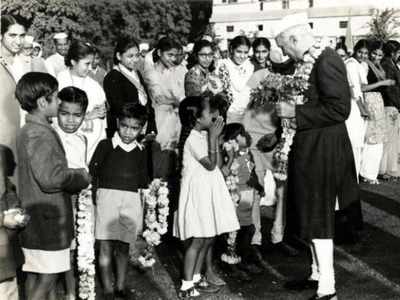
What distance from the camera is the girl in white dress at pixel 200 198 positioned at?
5379 millimetres

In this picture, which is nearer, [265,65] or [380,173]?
[265,65]

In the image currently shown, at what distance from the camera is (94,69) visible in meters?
8.30

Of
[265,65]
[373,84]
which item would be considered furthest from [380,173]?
[265,65]

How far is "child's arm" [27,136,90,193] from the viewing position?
4188 mm

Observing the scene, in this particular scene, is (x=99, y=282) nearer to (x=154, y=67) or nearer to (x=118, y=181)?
(x=118, y=181)

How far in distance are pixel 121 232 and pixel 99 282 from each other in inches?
33.8

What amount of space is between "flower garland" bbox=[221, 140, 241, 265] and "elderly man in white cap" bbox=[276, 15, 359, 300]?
2.89 ft

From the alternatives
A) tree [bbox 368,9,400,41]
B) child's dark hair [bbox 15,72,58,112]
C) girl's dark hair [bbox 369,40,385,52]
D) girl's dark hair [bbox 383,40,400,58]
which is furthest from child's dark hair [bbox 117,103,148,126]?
tree [bbox 368,9,400,41]

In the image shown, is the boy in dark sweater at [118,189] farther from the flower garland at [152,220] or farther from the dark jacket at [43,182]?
the dark jacket at [43,182]

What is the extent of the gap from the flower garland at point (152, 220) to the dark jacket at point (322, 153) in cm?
142

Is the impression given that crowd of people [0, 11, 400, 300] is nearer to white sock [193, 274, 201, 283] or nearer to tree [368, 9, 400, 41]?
white sock [193, 274, 201, 283]

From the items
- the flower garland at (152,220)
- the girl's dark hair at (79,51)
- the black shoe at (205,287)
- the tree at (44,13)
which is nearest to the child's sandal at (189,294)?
the black shoe at (205,287)

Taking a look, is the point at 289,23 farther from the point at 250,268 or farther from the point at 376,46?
the point at 376,46

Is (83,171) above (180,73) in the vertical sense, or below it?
below
